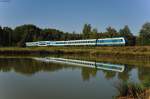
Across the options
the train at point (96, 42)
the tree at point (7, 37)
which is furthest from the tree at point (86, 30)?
the tree at point (7, 37)

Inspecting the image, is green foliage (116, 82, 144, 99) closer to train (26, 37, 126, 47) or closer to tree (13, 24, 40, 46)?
train (26, 37, 126, 47)

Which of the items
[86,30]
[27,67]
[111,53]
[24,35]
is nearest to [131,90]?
[27,67]

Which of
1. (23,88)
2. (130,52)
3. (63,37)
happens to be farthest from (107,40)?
(23,88)

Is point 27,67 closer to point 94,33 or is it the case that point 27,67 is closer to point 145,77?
point 145,77

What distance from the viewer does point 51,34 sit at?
92.6 m

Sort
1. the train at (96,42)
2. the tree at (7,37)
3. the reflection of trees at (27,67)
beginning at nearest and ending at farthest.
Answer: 1. the reflection of trees at (27,67)
2. the train at (96,42)
3. the tree at (7,37)

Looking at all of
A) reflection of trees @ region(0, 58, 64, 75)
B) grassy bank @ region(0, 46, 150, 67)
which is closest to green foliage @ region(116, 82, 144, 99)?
reflection of trees @ region(0, 58, 64, 75)

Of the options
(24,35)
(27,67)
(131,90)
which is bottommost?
(27,67)

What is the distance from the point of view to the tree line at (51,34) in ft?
203

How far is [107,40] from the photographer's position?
170ft

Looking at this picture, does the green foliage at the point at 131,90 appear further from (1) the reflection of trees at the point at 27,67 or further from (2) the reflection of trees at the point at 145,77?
(1) the reflection of trees at the point at 27,67

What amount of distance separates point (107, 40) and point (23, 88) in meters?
39.9

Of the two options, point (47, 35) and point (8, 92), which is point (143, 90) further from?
point (47, 35)

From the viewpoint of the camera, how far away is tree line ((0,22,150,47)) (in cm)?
6197
